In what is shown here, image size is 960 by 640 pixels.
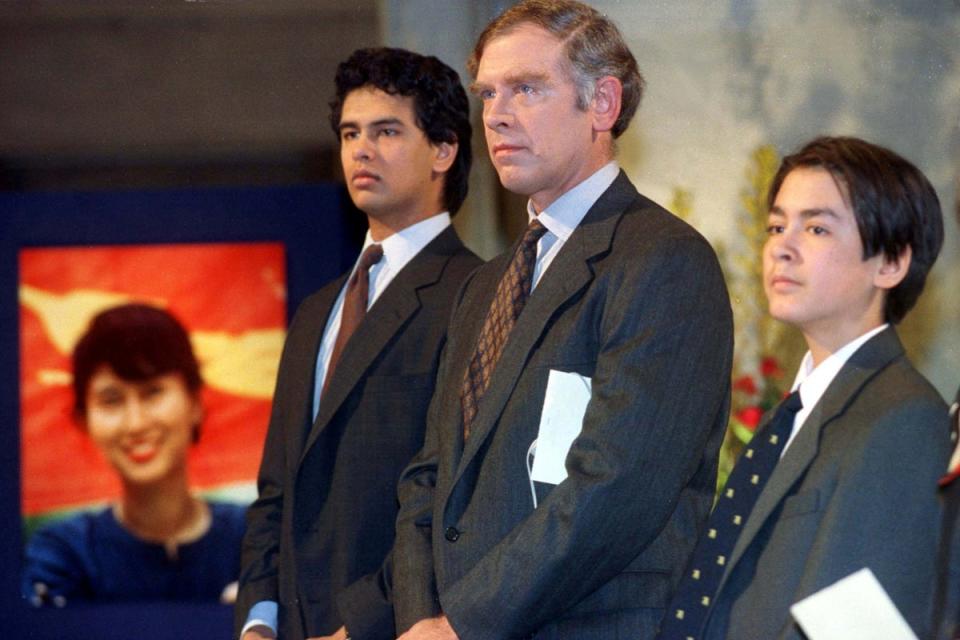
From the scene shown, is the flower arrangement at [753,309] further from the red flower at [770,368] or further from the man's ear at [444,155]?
the man's ear at [444,155]

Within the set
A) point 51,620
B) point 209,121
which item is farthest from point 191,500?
point 209,121

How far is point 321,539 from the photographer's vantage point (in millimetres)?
3068

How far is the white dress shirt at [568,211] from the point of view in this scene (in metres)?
2.61

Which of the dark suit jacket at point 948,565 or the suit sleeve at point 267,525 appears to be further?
the suit sleeve at point 267,525

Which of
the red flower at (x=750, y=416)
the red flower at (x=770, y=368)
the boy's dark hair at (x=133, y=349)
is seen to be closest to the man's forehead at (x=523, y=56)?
the red flower at (x=750, y=416)

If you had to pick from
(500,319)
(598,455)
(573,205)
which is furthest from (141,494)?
(598,455)

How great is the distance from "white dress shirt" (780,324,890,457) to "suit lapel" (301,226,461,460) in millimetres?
1141

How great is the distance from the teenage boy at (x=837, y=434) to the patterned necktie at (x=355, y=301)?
1196 mm

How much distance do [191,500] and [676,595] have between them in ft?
9.74

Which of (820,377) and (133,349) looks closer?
(820,377)

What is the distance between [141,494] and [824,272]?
324 cm

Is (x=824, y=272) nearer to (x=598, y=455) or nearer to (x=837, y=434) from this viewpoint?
(x=837, y=434)

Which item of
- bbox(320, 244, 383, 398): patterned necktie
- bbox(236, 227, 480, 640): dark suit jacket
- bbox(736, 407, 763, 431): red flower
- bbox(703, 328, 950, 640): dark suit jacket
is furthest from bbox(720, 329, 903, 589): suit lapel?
bbox(736, 407, 763, 431): red flower

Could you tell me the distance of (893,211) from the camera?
2.15 metres
